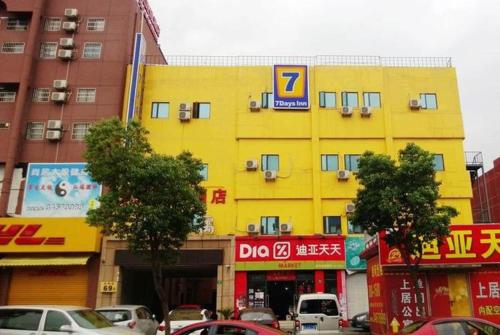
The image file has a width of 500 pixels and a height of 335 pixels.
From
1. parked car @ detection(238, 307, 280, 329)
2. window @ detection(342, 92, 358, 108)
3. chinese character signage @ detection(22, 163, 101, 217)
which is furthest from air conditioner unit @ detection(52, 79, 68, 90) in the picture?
parked car @ detection(238, 307, 280, 329)

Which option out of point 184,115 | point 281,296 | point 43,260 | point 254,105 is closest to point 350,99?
point 254,105

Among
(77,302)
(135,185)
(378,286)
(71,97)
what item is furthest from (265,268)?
(71,97)

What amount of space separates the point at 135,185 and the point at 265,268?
11.6m

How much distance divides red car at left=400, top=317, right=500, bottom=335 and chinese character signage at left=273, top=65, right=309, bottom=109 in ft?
63.8

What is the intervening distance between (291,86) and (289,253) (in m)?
10.0

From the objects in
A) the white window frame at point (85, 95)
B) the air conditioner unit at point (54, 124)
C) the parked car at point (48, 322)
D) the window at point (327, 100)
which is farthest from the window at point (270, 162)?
the parked car at point (48, 322)

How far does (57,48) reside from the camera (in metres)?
29.8

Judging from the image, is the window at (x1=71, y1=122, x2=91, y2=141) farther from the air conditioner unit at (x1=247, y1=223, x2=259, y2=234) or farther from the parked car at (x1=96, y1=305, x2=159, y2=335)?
the parked car at (x1=96, y1=305, x2=159, y2=335)

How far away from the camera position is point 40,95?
95.2 ft

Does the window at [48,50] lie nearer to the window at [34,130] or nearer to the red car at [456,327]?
the window at [34,130]

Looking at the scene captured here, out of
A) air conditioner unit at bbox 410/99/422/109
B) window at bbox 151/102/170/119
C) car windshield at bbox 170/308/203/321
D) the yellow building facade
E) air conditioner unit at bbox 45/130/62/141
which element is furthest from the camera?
window at bbox 151/102/170/119

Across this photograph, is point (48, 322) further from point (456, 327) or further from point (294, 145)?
point (294, 145)

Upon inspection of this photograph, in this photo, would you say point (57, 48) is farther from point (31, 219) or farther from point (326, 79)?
point (326, 79)

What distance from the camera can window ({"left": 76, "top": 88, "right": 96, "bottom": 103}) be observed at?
94.4 ft
